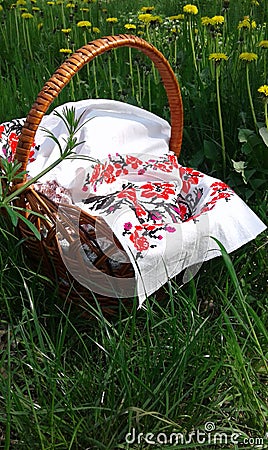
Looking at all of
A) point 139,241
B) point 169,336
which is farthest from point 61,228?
point 169,336

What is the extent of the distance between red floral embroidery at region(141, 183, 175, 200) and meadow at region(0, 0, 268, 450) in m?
0.20

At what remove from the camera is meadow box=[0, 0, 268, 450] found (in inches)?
41.9

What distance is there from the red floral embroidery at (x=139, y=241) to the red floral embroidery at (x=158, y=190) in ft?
0.86

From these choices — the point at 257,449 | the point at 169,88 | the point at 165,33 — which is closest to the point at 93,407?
the point at 257,449

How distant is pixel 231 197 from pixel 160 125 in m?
0.43

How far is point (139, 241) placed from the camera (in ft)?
4.25

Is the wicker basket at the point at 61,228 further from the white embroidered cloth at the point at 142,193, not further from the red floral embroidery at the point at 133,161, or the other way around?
the red floral embroidery at the point at 133,161

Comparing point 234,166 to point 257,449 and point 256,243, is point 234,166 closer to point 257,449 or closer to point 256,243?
point 256,243

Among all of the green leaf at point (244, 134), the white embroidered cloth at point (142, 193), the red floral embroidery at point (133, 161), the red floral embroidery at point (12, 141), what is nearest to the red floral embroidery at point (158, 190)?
the white embroidered cloth at point (142, 193)

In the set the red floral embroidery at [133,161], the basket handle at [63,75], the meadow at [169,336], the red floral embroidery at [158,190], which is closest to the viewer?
the meadow at [169,336]

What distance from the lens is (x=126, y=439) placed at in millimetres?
1028

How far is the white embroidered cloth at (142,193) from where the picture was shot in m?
1.30

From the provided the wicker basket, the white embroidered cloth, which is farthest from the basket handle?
the white embroidered cloth

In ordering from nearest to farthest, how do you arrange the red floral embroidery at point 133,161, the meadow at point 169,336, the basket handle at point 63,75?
the meadow at point 169,336
the basket handle at point 63,75
the red floral embroidery at point 133,161
